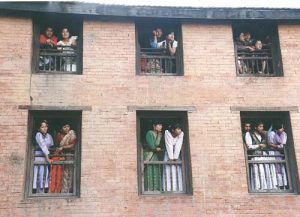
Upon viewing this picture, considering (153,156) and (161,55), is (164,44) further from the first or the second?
(153,156)

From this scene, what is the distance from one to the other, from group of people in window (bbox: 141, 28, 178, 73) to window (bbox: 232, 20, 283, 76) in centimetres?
171

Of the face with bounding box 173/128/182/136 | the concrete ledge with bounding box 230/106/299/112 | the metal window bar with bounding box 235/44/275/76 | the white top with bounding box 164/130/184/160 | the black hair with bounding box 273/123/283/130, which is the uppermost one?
the metal window bar with bounding box 235/44/275/76

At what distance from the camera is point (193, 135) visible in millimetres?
10508

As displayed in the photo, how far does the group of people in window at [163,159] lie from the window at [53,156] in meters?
1.65

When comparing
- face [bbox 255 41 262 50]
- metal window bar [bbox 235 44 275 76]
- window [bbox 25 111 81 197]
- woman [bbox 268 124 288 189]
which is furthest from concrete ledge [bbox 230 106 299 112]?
window [bbox 25 111 81 197]

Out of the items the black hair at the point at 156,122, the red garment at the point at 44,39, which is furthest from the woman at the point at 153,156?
the red garment at the point at 44,39

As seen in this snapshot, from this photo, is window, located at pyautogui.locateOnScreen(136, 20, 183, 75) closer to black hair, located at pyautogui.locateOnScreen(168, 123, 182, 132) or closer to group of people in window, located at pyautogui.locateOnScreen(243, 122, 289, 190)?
black hair, located at pyautogui.locateOnScreen(168, 123, 182, 132)

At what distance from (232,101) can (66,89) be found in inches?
161

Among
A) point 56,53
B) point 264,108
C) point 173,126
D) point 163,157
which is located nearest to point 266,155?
point 264,108

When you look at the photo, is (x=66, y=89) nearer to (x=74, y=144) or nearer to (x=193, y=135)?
(x=74, y=144)

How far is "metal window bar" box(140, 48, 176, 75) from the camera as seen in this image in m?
11.4

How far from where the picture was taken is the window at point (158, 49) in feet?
37.3

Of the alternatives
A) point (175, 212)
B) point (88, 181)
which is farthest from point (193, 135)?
point (88, 181)

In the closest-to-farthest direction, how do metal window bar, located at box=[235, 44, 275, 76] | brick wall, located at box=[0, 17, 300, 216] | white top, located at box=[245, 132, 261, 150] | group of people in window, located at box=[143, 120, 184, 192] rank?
1. brick wall, located at box=[0, 17, 300, 216]
2. group of people in window, located at box=[143, 120, 184, 192]
3. white top, located at box=[245, 132, 261, 150]
4. metal window bar, located at box=[235, 44, 275, 76]
